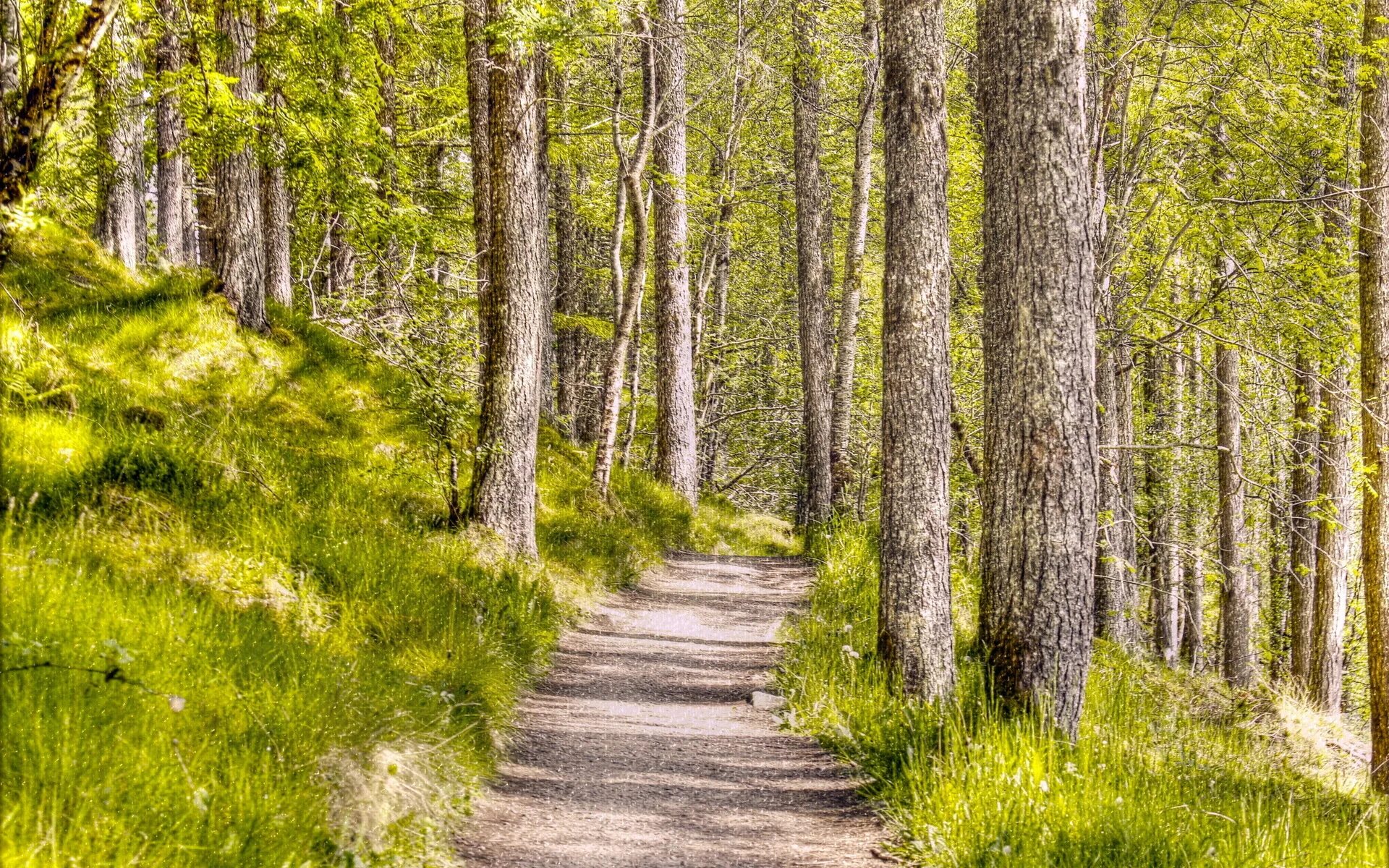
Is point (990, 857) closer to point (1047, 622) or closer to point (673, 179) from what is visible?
point (1047, 622)

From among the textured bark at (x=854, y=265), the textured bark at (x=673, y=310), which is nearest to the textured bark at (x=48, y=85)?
the textured bark at (x=673, y=310)

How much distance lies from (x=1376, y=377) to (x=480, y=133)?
10.5 m

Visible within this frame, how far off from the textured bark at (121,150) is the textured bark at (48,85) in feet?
10.6

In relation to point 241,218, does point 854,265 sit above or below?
above

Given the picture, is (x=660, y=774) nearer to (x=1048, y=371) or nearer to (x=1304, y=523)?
(x=1048, y=371)

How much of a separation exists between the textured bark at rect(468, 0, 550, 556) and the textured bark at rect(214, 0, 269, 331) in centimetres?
301

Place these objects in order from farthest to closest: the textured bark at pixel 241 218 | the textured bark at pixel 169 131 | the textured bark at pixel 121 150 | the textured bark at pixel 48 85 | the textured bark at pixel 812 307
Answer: the textured bark at pixel 812 307
the textured bark at pixel 241 218
the textured bark at pixel 121 150
the textured bark at pixel 169 131
the textured bark at pixel 48 85

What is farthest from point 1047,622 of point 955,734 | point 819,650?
point 819,650

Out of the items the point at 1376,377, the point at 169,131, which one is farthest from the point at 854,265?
the point at 169,131

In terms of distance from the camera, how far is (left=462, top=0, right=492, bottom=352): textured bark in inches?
311

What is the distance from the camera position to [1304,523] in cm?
1345

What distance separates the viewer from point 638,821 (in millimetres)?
4422

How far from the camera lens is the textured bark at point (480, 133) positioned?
789cm

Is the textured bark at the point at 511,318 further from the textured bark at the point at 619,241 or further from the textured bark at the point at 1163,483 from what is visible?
the textured bark at the point at 1163,483
